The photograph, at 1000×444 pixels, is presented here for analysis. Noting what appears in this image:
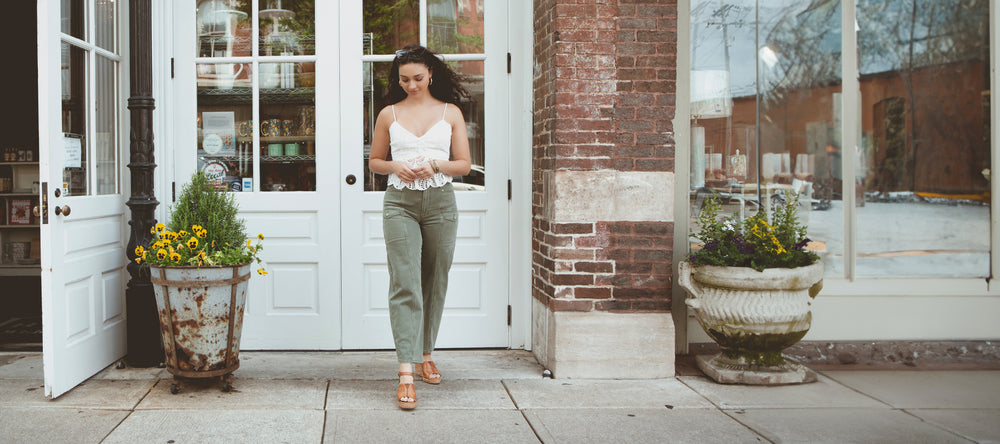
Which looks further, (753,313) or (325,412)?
(753,313)

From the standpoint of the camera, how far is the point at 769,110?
17.9ft

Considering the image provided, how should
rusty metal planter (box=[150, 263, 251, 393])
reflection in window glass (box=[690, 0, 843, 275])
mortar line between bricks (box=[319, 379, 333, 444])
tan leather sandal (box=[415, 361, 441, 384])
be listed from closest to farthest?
mortar line between bricks (box=[319, 379, 333, 444])
rusty metal planter (box=[150, 263, 251, 393])
tan leather sandal (box=[415, 361, 441, 384])
reflection in window glass (box=[690, 0, 843, 275])

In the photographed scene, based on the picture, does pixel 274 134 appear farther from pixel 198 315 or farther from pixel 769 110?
pixel 769 110

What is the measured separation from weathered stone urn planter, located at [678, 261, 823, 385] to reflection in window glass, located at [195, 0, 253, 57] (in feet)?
10.5

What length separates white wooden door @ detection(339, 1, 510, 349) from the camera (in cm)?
526

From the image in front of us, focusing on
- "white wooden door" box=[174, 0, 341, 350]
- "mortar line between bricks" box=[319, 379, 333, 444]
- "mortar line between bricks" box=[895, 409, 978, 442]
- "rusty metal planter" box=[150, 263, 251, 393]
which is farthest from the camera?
"white wooden door" box=[174, 0, 341, 350]

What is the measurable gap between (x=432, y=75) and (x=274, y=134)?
149cm

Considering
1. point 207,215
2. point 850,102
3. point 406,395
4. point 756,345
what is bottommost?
point 406,395

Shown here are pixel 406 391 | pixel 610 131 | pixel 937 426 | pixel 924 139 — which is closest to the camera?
pixel 937 426

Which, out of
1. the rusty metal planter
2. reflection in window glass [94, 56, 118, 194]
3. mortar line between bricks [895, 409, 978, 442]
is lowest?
mortar line between bricks [895, 409, 978, 442]

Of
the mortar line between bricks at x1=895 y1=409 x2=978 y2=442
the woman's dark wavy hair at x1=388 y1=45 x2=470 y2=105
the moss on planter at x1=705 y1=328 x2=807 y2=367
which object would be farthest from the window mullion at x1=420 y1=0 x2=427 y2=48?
the mortar line between bricks at x1=895 y1=409 x2=978 y2=442

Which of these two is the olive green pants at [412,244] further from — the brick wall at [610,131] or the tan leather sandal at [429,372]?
the brick wall at [610,131]

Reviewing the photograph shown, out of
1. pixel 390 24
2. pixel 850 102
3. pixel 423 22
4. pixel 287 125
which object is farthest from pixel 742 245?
pixel 287 125

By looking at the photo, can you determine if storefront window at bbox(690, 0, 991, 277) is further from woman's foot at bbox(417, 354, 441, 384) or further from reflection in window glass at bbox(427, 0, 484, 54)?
woman's foot at bbox(417, 354, 441, 384)
